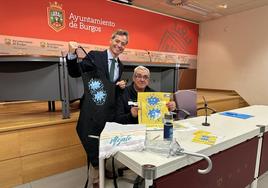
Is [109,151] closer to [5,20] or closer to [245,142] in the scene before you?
[245,142]

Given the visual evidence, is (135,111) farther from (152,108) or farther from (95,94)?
(95,94)

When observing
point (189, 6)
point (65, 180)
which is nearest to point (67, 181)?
point (65, 180)

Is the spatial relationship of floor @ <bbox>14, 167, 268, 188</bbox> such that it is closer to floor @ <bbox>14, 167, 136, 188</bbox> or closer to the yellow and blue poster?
floor @ <bbox>14, 167, 136, 188</bbox>

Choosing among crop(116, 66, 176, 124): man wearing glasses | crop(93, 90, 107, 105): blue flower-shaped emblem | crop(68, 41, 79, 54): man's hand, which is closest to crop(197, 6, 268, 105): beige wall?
crop(116, 66, 176, 124): man wearing glasses

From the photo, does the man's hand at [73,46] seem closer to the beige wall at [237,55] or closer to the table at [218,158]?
the table at [218,158]

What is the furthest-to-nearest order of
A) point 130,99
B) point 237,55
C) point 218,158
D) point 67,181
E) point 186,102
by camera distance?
1. point 237,55
2. point 186,102
3. point 67,181
4. point 130,99
5. point 218,158

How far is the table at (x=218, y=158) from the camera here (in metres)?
0.88

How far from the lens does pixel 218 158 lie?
1.12 metres

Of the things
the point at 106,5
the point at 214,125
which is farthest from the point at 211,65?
the point at 214,125

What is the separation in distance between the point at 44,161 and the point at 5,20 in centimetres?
229

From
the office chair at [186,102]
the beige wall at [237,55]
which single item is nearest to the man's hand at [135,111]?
the office chair at [186,102]

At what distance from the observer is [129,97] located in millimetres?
1646

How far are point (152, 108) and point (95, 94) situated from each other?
45 centimetres

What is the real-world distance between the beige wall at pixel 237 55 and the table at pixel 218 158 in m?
3.09
